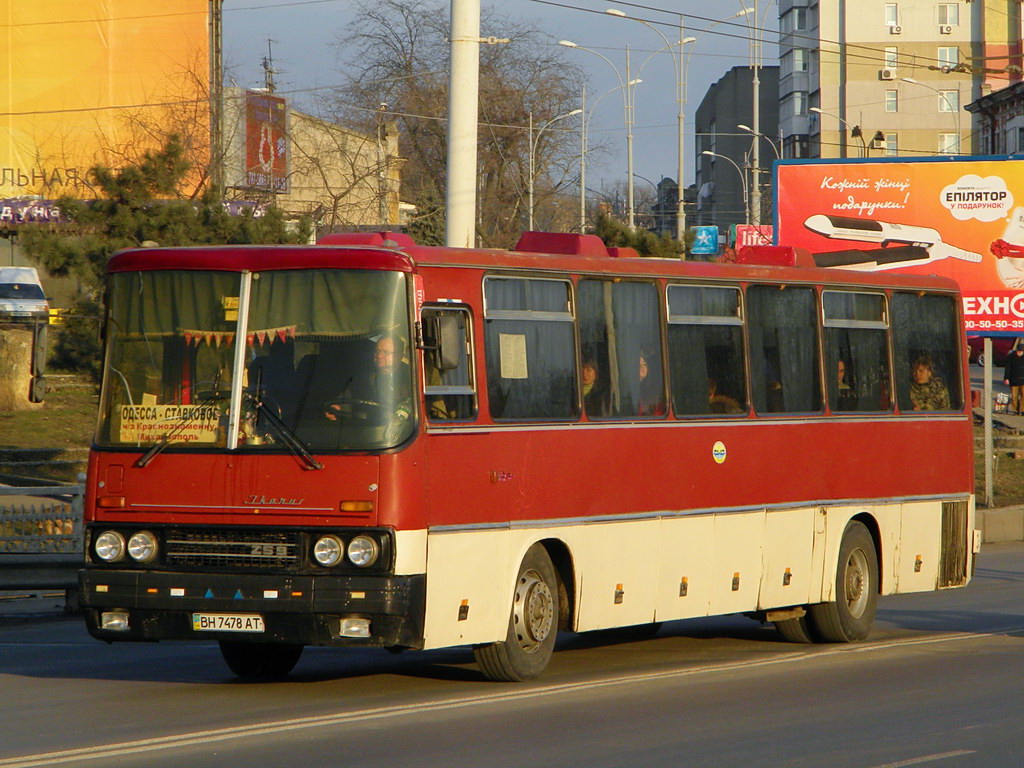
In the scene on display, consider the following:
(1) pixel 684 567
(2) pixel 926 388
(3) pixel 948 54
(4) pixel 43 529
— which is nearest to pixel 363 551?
(1) pixel 684 567

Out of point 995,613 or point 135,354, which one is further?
point 995,613

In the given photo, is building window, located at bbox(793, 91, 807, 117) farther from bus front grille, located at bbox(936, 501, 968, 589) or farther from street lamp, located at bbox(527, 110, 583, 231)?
bus front grille, located at bbox(936, 501, 968, 589)

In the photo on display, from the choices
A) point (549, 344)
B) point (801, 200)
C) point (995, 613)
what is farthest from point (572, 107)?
point (549, 344)

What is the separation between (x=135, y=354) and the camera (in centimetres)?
1005

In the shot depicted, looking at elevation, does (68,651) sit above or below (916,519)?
below

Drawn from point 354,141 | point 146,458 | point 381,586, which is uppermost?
point 354,141

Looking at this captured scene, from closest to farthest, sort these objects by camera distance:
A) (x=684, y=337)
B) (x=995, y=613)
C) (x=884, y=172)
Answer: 1. (x=684, y=337)
2. (x=995, y=613)
3. (x=884, y=172)

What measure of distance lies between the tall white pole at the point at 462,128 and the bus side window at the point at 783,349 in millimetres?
4003

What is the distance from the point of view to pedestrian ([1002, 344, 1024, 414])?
117 feet

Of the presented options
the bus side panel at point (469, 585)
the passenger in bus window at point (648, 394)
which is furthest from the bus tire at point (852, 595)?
the bus side panel at point (469, 585)

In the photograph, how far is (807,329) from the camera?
13.0 meters

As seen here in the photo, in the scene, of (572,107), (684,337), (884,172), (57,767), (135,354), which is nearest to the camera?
(57,767)

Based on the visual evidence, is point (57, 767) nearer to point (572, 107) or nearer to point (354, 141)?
point (354, 141)

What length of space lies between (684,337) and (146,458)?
13.0 ft
